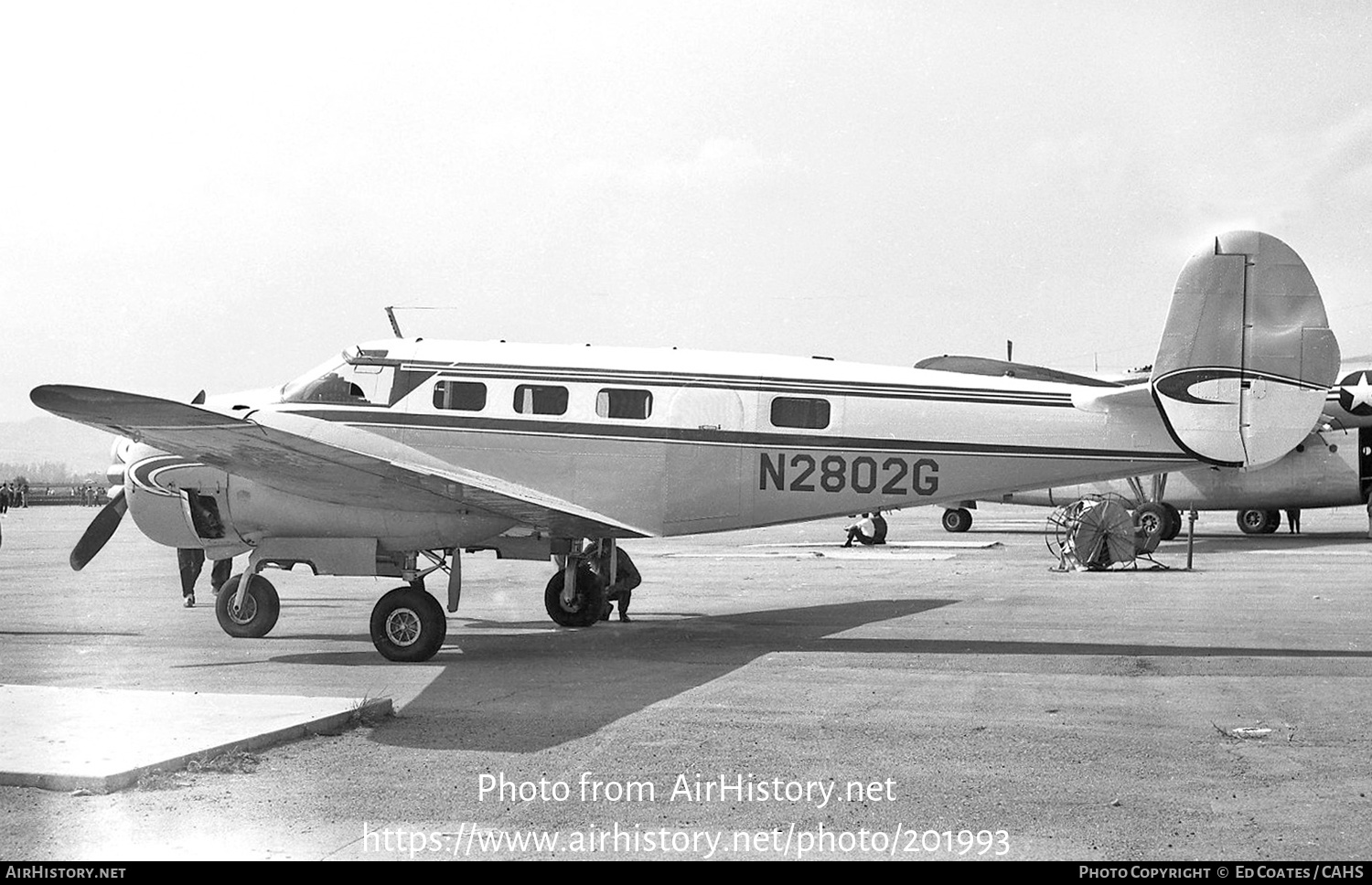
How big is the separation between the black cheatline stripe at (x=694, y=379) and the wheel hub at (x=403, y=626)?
10.6 ft

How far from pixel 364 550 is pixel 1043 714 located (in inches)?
301

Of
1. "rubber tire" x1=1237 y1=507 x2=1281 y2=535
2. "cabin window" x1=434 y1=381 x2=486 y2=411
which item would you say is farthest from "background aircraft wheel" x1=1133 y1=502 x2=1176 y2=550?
"cabin window" x1=434 y1=381 x2=486 y2=411

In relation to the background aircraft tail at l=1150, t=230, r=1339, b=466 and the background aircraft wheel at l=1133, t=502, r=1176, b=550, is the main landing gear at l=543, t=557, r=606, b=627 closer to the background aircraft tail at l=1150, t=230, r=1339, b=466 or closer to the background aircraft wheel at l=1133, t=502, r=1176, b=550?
the background aircraft tail at l=1150, t=230, r=1339, b=466

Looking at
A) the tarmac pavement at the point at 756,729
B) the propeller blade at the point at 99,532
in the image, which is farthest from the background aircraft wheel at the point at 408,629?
the propeller blade at the point at 99,532

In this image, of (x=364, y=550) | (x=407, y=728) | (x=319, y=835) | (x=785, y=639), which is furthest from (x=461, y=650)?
(x=319, y=835)

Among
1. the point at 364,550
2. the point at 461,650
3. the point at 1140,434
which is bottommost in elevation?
the point at 461,650

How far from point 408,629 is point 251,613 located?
2.82 m

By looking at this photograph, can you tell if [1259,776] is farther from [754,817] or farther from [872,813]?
[754,817]

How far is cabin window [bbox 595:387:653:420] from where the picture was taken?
1515 cm

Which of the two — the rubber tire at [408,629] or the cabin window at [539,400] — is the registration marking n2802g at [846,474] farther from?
the rubber tire at [408,629]

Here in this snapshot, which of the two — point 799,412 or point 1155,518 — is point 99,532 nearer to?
point 799,412

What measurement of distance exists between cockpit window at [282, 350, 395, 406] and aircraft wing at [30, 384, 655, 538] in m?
0.37

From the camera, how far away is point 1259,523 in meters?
40.3

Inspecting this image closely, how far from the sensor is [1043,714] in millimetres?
10234
